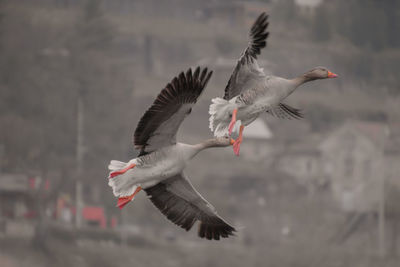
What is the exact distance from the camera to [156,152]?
8227 mm

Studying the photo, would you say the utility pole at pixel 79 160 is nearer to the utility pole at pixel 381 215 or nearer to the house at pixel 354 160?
the house at pixel 354 160

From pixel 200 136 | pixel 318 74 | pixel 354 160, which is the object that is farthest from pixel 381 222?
pixel 318 74

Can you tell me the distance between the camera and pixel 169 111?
8047 millimetres

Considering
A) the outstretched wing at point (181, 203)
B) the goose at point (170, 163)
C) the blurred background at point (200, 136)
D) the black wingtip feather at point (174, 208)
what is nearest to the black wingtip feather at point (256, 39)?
the goose at point (170, 163)

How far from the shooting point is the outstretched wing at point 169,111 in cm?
792

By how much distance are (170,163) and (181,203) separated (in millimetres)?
659

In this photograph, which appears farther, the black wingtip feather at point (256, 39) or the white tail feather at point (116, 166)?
the black wingtip feather at point (256, 39)

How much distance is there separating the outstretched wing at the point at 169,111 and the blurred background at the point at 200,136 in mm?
30343

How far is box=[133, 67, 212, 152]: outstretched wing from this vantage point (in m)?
7.92

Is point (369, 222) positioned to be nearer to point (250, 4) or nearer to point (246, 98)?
point (250, 4)

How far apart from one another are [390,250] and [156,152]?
115 feet

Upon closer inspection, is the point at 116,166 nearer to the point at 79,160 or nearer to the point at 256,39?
the point at 256,39

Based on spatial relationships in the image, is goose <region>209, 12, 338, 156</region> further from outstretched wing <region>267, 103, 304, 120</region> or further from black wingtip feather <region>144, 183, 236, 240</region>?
black wingtip feather <region>144, 183, 236, 240</region>

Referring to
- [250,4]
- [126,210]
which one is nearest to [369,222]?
[126,210]
